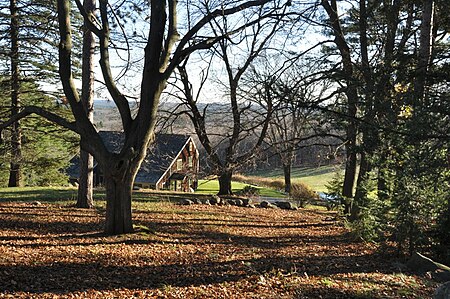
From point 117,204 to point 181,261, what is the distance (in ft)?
6.45

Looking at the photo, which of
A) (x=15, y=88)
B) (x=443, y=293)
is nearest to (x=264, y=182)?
(x=15, y=88)

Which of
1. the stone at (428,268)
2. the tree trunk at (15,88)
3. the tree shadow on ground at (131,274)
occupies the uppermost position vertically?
the tree trunk at (15,88)

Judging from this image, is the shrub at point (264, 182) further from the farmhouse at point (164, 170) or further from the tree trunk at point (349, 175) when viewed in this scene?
the tree trunk at point (349, 175)

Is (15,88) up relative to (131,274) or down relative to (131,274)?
up

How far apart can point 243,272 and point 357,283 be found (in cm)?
178

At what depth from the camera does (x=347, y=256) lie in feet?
28.2

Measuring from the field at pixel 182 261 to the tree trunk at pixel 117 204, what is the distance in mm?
243

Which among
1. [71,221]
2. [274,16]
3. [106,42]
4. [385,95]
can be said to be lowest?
[71,221]

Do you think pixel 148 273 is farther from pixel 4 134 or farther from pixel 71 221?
pixel 4 134

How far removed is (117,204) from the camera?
8.27m

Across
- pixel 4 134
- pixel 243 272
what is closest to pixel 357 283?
pixel 243 272

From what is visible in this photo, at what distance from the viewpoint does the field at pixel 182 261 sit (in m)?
5.60

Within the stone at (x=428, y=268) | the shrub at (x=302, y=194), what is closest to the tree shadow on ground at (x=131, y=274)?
the stone at (x=428, y=268)

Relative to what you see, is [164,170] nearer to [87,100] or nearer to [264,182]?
[264,182]
